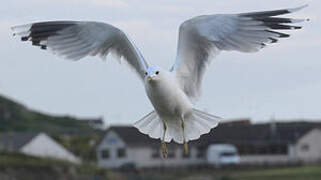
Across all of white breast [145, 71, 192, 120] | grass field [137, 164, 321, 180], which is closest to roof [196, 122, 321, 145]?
grass field [137, 164, 321, 180]

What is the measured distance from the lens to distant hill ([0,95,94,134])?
269ft

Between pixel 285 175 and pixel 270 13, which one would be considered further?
pixel 285 175

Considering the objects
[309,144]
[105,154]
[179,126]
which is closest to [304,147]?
[309,144]

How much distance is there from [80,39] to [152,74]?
211 centimetres

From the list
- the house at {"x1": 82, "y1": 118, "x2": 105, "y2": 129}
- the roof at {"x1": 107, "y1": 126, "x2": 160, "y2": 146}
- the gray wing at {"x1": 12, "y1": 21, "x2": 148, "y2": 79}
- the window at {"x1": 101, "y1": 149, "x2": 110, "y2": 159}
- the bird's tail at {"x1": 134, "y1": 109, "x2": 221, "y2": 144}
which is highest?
the gray wing at {"x1": 12, "y1": 21, "x2": 148, "y2": 79}

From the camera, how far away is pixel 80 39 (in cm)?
1605

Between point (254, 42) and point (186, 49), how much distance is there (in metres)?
0.96

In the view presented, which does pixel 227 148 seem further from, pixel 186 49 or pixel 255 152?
pixel 186 49

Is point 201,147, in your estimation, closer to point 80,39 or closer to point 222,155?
point 222,155

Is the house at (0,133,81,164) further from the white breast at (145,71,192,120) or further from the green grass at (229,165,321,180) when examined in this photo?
the white breast at (145,71,192,120)

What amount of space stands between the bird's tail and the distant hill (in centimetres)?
6443

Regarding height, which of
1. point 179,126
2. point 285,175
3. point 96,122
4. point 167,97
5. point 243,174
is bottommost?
point 96,122

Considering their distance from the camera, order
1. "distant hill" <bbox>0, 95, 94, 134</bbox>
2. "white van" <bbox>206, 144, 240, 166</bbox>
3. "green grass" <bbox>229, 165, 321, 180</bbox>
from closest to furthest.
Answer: "green grass" <bbox>229, 165, 321, 180</bbox>
"white van" <bbox>206, 144, 240, 166</bbox>
"distant hill" <bbox>0, 95, 94, 134</bbox>

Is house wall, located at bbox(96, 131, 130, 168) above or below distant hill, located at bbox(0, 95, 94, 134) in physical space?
above
